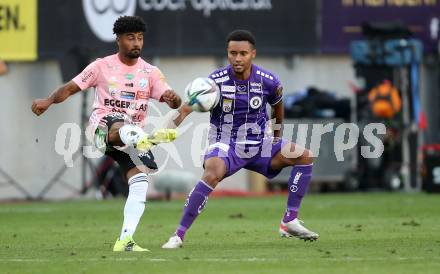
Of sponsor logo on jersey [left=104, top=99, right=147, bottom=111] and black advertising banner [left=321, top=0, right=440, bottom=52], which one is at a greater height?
black advertising banner [left=321, top=0, right=440, bottom=52]

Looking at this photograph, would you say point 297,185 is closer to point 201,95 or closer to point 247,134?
point 247,134

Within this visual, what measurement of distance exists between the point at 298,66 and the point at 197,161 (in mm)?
3971

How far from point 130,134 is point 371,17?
647 inches

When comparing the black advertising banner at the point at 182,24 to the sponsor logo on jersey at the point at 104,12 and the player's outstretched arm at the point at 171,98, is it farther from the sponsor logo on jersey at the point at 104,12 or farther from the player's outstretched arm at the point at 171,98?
the player's outstretched arm at the point at 171,98

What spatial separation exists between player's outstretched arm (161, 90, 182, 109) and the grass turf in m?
1.51

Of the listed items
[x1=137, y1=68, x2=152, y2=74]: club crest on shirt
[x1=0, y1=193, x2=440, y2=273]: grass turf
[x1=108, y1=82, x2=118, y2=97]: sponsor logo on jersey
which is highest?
[x1=137, y1=68, x2=152, y2=74]: club crest on shirt

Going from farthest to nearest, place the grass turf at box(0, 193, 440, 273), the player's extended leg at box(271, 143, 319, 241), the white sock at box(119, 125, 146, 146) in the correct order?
the player's extended leg at box(271, 143, 319, 241) < the white sock at box(119, 125, 146, 146) < the grass turf at box(0, 193, 440, 273)

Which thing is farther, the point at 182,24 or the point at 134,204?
the point at 182,24

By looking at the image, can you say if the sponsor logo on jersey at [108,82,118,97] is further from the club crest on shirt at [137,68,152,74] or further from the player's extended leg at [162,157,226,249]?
the player's extended leg at [162,157,226,249]

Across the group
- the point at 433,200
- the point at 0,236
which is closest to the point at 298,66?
the point at 433,200

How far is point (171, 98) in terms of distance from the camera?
12.9 metres

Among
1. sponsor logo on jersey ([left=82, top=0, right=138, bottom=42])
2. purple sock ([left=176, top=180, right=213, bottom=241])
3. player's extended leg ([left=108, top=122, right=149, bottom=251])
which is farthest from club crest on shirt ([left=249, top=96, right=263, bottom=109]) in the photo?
sponsor logo on jersey ([left=82, top=0, right=138, bottom=42])

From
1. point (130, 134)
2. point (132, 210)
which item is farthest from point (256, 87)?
point (132, 210)

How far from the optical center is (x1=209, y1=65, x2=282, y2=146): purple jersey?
13.2 m
